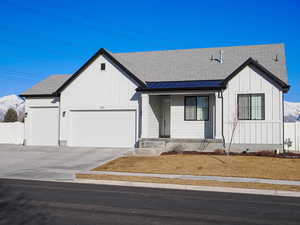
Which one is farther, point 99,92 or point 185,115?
point 99,92

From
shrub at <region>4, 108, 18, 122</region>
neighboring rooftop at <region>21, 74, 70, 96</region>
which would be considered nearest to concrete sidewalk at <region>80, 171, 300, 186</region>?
neighboring rooftop at <region>21, 74, 70, 96</region>

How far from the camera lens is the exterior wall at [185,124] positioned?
20.2 m

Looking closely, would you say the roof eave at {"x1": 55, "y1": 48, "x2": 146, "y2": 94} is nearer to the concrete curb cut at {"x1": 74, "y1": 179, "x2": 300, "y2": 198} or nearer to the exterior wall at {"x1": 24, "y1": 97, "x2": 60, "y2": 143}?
the exterior wall at {"x1": 24, "y1": 97, "x2": 60, "y2": 143}

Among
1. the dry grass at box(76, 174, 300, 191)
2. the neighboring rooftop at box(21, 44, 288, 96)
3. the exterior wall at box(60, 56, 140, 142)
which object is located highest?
the neighboring rooftop at box(21, 44, 288, 96)

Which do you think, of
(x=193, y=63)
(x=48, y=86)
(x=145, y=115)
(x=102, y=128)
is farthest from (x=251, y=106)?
(x=48, y=86)

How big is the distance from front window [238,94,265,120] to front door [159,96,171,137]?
5.44 m

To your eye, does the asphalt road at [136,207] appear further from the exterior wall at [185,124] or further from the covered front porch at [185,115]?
the exterior wall at [185,124]

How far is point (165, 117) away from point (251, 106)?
6.30 meters

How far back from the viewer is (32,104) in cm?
2416

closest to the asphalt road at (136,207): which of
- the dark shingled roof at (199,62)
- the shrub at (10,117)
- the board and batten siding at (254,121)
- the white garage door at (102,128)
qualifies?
the board and batten siding at (254,121)

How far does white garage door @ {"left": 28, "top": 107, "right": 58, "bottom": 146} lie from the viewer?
76.6 ft

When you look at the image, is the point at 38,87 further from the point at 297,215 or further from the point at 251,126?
the point at 297,215

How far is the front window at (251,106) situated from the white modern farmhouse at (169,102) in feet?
0.19

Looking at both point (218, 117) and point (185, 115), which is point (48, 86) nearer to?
point (185, 115)
